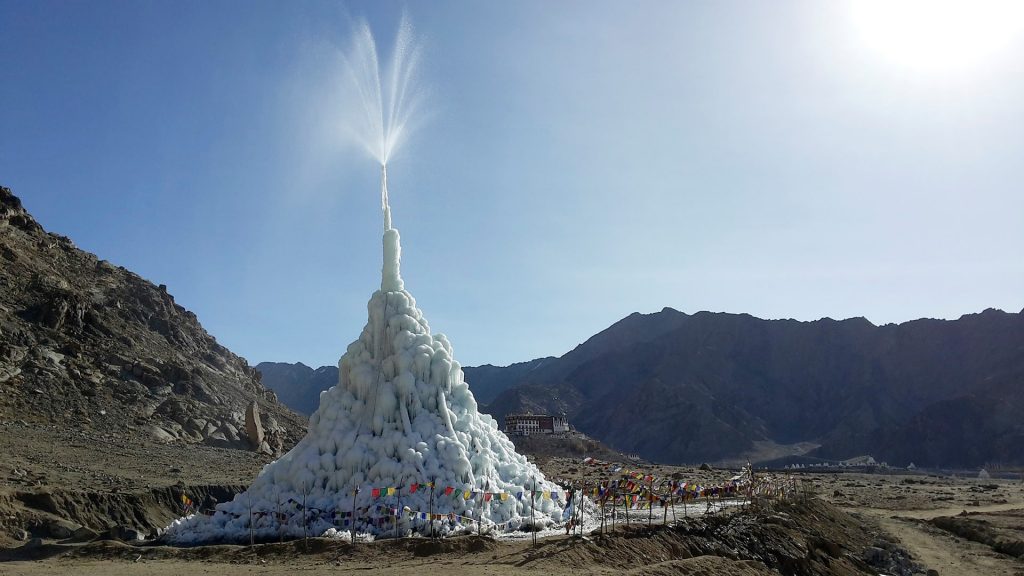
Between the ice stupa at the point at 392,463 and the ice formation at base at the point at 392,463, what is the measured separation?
6cm

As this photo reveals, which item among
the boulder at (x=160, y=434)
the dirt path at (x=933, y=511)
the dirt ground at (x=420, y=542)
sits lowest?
the dirt path at (x=933, y=511)

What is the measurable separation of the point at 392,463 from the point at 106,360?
5330 centimetres

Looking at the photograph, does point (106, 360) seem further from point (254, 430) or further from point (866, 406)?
point (866, 406)

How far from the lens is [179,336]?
9606cm

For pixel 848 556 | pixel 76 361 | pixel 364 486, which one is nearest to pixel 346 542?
pixel 364 486

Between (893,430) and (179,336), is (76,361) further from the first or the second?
(893,430)

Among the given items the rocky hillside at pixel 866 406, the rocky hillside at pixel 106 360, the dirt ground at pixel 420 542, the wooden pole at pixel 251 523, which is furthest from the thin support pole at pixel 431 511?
the rocky hillside at pixel 866 406

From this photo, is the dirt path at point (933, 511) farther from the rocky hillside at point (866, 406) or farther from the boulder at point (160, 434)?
the rocky hillside at point (866, 406)

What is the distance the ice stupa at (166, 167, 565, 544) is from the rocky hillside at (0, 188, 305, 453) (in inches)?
1373

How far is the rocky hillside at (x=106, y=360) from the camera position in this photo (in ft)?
218

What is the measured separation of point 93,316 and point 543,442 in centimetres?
6116

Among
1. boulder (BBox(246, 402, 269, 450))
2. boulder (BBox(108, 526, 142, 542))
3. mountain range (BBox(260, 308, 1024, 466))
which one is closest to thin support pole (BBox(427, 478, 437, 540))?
boulder (BBox(108, 526, 142, 542))

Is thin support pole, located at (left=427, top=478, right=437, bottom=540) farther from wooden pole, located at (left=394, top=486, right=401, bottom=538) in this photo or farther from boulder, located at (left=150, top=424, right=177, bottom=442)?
boulder, located at (left=150, top=424, right=177, bottom=442)

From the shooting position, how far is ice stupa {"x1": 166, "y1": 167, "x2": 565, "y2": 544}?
112 feet
